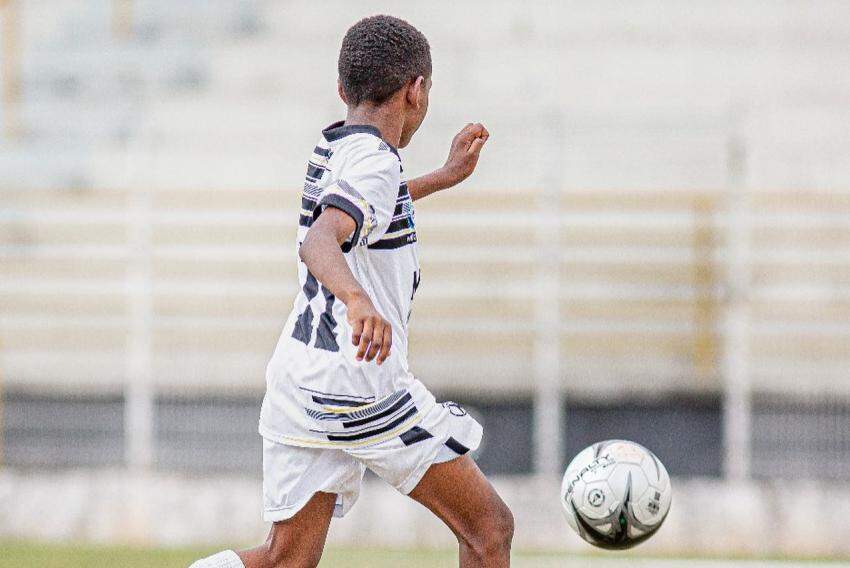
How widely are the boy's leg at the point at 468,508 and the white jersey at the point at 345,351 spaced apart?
0.15 metres

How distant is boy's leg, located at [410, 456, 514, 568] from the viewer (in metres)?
3.74

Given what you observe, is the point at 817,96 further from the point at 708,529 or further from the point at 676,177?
the point at 708,529

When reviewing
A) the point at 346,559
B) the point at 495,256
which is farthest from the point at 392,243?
the point at 495,256

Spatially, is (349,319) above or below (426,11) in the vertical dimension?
below

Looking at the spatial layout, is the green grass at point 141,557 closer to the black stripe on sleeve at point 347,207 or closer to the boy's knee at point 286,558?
the boy's knee at point 286,558

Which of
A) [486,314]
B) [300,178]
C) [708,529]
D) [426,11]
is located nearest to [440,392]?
[486,314]

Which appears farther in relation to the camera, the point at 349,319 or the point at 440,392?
the point at 440,392

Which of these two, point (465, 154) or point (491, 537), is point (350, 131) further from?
point (491, 537)

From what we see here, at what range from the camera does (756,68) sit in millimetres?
10133

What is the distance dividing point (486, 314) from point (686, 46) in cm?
252

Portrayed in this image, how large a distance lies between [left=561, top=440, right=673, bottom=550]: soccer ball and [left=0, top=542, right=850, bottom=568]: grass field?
2.20m

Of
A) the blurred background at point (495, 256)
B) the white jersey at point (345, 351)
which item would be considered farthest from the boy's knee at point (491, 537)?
the blurred background at point (495, 256)

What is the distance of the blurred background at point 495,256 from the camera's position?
8.43 metres

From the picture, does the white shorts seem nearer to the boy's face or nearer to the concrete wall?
the boy's face
